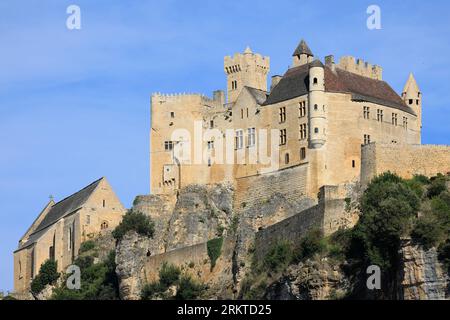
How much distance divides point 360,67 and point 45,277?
2373cm

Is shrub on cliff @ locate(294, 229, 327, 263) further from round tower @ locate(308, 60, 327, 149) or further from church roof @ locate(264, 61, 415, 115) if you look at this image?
church roof @ locate(264, 61, 415, 115)

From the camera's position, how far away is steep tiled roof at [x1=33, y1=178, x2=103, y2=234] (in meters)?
98.9

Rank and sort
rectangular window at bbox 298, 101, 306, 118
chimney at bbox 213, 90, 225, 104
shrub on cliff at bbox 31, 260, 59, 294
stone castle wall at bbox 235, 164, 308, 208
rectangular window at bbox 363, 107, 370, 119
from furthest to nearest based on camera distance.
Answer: chimney at bbox 213, 90, 225, 104 → shrub on cliff at bbox 31, 260, 59, 294 → rectangular window at bbox 298, 101, 306, 118 → rectangular window at bbox 363, 107, 370, 119 → stone castle wall at bbox 235, 164, 308, 208

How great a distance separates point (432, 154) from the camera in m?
81.8

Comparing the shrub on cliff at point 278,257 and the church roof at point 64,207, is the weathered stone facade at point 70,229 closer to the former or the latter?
the church roof at point 64,207

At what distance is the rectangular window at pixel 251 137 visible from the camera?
91.9 metres

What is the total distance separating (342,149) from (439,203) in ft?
51.2

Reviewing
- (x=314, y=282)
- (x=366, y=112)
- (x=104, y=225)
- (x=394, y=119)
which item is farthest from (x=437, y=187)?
(x=104, y=225)

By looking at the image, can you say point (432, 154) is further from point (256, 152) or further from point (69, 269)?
point (69, 269)

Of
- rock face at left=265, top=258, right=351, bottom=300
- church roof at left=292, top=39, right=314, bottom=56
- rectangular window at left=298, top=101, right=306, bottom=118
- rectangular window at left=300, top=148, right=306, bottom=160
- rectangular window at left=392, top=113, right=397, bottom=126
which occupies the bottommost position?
rock face at left=265, top=258, right=351, bottom=300

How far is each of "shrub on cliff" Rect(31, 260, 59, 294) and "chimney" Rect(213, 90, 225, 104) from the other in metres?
14.9

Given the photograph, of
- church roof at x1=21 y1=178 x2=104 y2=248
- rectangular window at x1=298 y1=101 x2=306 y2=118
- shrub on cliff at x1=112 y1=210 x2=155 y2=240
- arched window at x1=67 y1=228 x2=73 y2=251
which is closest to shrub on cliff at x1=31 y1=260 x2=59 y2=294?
arched window at x1=67 y1=228 x2=73 y2=251

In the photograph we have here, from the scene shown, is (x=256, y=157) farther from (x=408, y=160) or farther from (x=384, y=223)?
(x=384, y=223)
